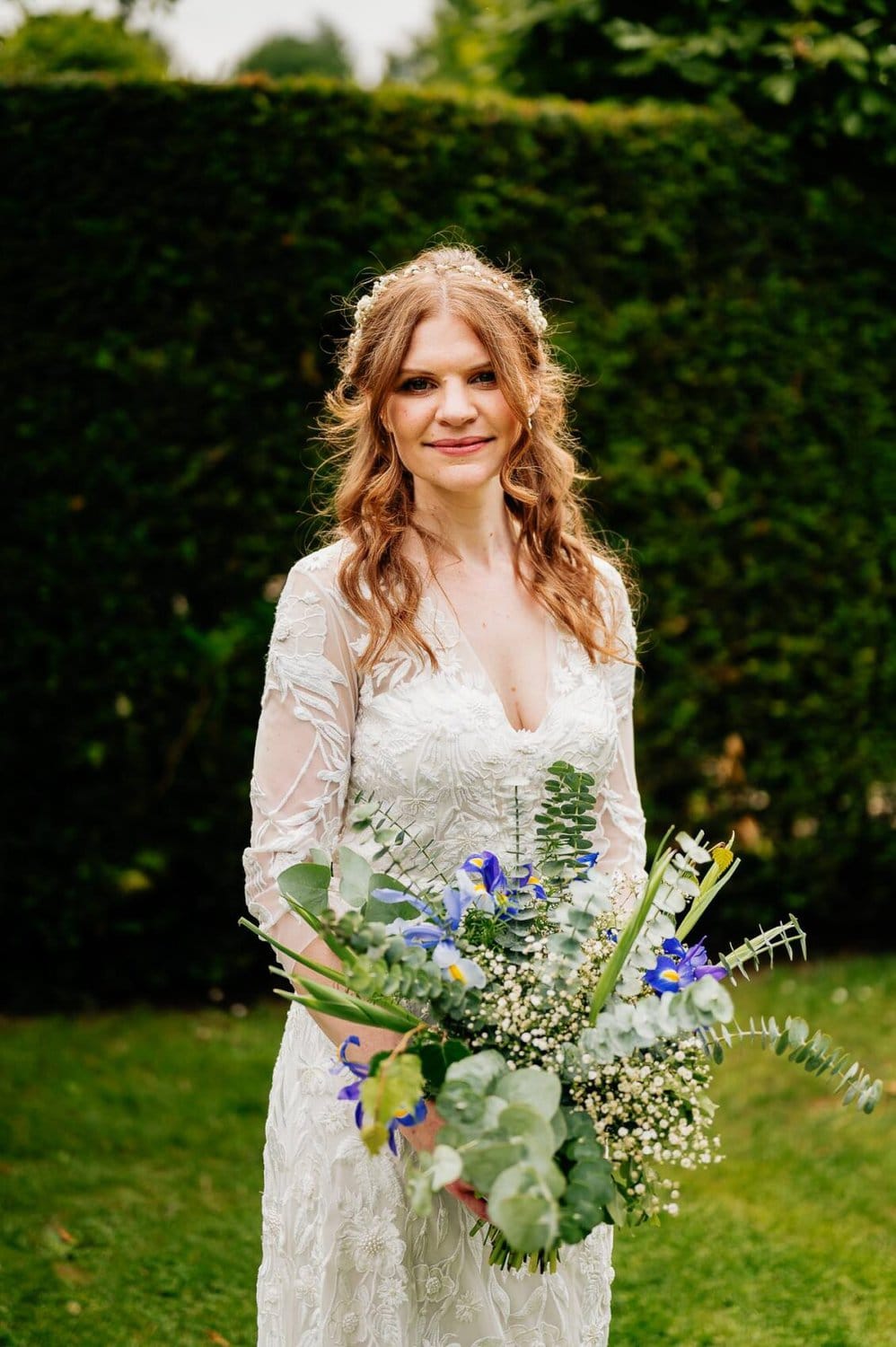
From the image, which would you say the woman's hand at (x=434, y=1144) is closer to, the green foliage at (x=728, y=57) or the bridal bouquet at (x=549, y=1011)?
the bridal bouquet at (x=549, y=1011)

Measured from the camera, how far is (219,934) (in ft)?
18.5

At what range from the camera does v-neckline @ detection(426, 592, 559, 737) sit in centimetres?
237

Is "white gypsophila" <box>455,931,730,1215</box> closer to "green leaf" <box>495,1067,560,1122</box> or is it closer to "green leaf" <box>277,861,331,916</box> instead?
"green leaf" <box>495,1067,560,1122</box>

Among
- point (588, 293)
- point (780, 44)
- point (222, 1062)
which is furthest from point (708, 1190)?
point (780, 44)

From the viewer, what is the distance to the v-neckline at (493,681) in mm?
2367

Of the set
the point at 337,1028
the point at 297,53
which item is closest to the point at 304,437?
the point at 337,1028

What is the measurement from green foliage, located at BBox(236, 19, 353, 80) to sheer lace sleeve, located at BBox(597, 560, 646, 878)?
16.9m

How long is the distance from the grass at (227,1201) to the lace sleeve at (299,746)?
1.97 metres

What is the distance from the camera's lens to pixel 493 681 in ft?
7.91

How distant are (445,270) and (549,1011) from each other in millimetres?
1387

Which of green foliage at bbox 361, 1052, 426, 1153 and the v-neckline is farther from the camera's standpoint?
the v-neckline

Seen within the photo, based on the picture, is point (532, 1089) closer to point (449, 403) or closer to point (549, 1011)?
point (549, 1011)

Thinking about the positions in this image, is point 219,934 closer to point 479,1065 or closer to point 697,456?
point 697,456

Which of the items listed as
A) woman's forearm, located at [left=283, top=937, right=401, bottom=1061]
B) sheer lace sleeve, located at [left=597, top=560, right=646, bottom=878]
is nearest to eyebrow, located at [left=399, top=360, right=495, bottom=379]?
sheer lace sleeve, located at [left=597, top=560, right=646, bottom=878]
